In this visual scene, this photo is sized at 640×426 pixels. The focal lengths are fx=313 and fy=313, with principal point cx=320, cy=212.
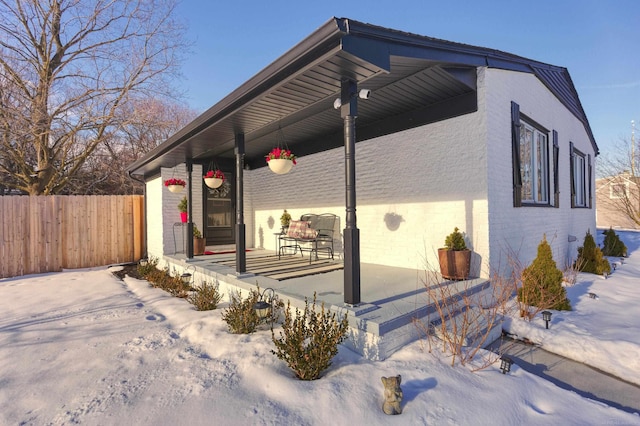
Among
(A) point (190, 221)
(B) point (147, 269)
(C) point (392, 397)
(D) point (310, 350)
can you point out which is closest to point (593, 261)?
(C) point (392, 397)

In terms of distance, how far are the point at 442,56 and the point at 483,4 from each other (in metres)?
4.33

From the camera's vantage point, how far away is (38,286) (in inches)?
225

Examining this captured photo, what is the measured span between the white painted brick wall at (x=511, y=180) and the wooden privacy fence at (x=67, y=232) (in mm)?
8278

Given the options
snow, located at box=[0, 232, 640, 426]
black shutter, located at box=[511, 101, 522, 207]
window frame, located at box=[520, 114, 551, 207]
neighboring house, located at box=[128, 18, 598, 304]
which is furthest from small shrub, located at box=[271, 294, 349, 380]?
window frame, located at box=[520, 114, 551, 207]

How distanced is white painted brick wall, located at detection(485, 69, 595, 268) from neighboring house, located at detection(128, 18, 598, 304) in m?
0.03

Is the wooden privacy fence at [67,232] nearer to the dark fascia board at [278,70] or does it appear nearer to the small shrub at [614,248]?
the dark fascia board at [278,70]

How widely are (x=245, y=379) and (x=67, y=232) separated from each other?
293 inches

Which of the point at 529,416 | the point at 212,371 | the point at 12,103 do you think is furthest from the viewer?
the point at 12,103

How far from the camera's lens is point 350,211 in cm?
281

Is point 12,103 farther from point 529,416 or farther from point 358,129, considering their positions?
point 529,416

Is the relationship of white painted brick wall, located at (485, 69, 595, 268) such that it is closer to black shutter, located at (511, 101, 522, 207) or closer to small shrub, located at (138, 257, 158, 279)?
black shutter, located at (511, 101, 522, 207)

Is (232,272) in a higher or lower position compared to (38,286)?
higher

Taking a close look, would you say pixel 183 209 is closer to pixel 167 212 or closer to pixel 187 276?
pixel 167 212

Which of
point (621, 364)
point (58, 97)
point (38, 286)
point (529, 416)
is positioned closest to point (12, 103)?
point (58, 97)
